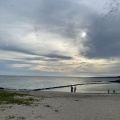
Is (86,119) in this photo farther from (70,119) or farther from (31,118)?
(31,118)

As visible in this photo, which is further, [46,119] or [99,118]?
[99,118]

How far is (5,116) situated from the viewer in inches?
814

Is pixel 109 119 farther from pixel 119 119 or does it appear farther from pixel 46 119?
pixel 46 119

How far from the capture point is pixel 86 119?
21234 millimetres

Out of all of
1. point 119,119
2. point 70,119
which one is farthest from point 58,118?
point 119,119

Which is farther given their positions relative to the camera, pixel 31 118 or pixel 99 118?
pixel 99 118

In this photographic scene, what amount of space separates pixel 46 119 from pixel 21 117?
2154 mm

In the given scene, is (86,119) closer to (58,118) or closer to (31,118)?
(58,118)

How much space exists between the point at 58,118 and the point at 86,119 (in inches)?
98.5

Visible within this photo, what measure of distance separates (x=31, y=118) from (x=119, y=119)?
318 inches

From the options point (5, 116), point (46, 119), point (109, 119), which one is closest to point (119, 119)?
point (109, 119)

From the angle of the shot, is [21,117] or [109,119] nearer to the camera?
[21,117]

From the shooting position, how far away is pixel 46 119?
20.4 metres

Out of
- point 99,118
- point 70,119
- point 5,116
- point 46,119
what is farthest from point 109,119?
point 5,116
